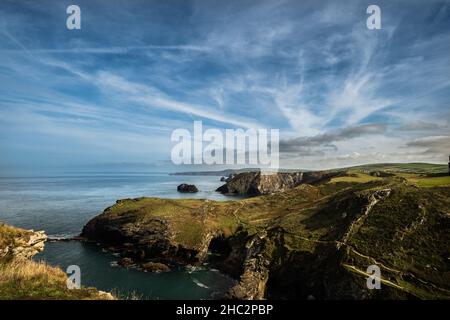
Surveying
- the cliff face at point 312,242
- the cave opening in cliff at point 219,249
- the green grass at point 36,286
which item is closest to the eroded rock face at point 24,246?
the green grass at point 36,286

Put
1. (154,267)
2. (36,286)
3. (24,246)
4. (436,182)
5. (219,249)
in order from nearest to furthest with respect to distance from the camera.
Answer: (36,286) < (24,246) < (154,267) < (436,182) < (219,249)

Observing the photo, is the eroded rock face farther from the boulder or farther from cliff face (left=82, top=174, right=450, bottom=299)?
the boulder

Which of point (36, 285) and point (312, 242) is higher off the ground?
point (36, 285)

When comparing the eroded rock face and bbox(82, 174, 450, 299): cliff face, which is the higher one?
the eroded rock face

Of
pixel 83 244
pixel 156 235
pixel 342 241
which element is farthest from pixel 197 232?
pixel 342 241

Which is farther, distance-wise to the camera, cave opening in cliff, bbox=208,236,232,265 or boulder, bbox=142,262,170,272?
cave opening in cliff, bbox=208,236,232,265

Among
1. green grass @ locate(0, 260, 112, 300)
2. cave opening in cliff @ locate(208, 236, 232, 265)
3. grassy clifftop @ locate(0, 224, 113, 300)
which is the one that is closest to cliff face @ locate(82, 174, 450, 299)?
cave opening in cliff @ locate(208, 236, 232, 265)

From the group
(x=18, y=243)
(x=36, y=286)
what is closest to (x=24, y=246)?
(x=18, y=243)

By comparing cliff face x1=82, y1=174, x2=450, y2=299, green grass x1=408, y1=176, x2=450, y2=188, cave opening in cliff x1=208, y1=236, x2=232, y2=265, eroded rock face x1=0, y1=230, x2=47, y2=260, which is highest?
green grass x1=408, y1=176, x2=450, y2=188

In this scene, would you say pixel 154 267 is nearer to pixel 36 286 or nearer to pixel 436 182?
pixel 36 286
